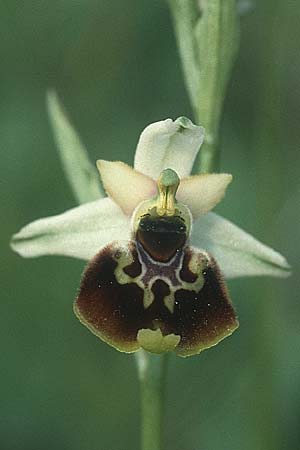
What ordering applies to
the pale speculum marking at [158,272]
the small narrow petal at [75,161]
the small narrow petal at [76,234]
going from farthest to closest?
the small narrow petal at [75,161] → the small narrow petal at [76,234] → the pale speculum marking at [158,272]

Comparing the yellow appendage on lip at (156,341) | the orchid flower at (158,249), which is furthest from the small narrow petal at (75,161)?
the yellow appendage on lip at (156,341)

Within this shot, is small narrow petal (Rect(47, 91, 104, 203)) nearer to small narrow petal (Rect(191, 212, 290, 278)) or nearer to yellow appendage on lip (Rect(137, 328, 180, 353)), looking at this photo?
small narrow petal (Rect(191, 212, 290, 278))

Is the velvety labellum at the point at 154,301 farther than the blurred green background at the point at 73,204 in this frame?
No

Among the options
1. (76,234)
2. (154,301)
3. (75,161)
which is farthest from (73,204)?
(154,301)

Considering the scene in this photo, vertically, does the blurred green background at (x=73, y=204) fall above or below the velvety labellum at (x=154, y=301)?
below

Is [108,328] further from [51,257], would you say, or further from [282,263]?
[51,257]

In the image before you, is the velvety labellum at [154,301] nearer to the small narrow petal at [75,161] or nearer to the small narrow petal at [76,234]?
the small narrow petal at [76,234]

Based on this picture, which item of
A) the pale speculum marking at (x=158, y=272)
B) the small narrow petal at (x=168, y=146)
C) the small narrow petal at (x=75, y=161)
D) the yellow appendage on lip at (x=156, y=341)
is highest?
the small narrow petal at (x=168, y=146)
